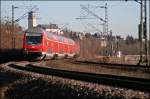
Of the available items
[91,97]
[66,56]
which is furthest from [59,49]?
[91,97]

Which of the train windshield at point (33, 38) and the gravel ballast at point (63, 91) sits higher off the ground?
the train windshield at point (33, 38)

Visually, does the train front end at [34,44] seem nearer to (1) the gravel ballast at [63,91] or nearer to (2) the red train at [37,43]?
(2) the red train at [37,43]

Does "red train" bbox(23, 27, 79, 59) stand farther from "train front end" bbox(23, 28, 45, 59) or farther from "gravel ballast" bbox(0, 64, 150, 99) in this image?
"gravel ballast" bbox(0, 64, 150, 99)

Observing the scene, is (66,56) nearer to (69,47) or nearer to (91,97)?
(69,47)

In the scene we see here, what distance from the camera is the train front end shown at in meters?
43.2

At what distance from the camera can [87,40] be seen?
110 m

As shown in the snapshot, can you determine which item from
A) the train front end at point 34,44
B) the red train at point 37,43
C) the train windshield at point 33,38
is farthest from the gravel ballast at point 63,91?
the train windshield at point 33,38

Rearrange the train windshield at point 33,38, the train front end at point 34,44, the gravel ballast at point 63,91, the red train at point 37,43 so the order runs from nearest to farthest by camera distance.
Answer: the gravel ballast at point 63,91 → the train front end at point 34,44 → the red train at point 37,43 → the train windshield at point 33,38

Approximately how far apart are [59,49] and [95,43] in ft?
199

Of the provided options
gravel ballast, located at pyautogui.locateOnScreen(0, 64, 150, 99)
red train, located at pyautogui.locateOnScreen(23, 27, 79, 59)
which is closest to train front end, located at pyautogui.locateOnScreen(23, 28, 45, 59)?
red train, located at pyautogui.locateOnScreen(23, 27, 79, 59)

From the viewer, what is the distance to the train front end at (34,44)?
4325 cm

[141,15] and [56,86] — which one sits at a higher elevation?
[141,15]

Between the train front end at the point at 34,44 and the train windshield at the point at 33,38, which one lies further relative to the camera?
the train windshield at the point at 33,38

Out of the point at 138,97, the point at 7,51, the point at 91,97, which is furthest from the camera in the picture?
the point at 7,51
